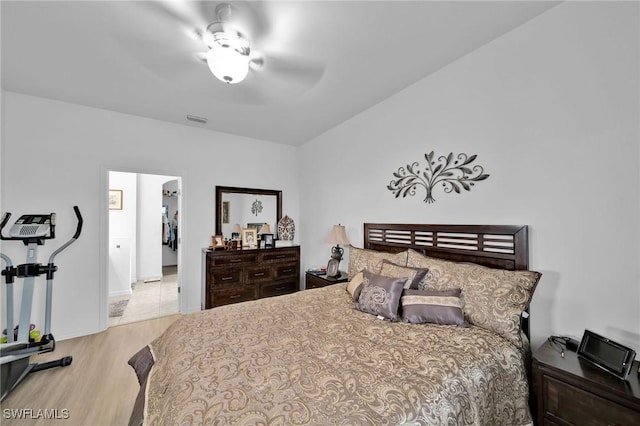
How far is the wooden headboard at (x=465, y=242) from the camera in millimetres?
1848

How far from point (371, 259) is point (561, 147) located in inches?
66.9

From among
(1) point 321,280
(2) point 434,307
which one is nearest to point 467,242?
(2) point 434,307

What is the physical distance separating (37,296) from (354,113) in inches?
170

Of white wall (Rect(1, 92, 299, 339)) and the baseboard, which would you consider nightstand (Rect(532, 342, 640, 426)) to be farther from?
the baseboard

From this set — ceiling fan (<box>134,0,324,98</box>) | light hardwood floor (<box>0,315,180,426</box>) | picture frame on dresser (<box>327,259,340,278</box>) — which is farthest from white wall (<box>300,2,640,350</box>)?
light hardwood floor (<box>0,315,180,426</box>)

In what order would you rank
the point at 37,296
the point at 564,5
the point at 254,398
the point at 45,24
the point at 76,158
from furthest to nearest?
the point at 76,158, the point at 37,296, the point at 45,24, the point at 564,5, the point at 254,398

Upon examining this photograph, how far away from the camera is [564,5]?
1.66 metres

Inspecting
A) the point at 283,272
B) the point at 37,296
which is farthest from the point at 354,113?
the point at 37,296

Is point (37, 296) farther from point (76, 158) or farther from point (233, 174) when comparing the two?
point (233, 174)

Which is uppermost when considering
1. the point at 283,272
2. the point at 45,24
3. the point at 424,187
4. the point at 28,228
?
the point at 45,24

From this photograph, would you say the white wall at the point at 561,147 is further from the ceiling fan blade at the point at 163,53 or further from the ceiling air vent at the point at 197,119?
the ceiling air vent at the point at 197,119

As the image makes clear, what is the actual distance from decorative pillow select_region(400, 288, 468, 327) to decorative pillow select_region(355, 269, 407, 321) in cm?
7

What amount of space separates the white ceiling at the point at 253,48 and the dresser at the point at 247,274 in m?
2.06

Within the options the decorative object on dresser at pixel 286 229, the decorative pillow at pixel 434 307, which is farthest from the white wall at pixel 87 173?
the decorative pillow at pixel 434 307
